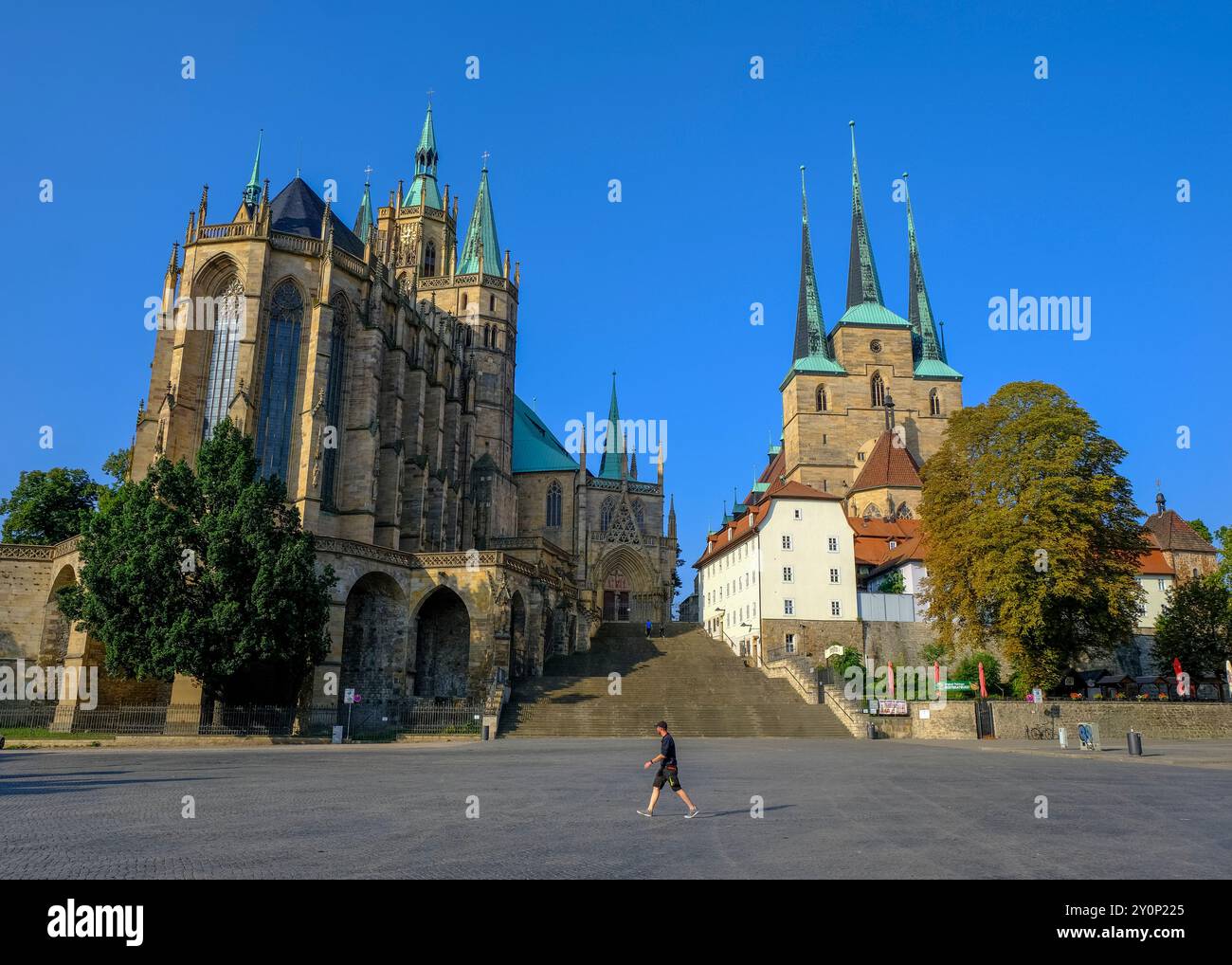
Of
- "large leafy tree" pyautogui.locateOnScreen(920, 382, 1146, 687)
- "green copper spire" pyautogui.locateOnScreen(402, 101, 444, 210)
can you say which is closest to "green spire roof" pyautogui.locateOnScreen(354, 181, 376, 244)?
"green copper spire" pyautogui.locateOnScreen(402, 101, 444, 210)

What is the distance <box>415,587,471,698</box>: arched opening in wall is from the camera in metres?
41.4

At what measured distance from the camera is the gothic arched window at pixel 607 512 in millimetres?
66312

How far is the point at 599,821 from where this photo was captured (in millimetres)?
11305

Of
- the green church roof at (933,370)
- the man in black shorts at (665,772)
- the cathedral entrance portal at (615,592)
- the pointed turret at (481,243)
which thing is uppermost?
the pointed turret at (481,243)

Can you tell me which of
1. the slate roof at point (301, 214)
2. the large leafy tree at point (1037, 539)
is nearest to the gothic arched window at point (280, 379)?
the slate roof at point (301, 214)

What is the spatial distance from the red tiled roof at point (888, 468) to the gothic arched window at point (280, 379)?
4434cm

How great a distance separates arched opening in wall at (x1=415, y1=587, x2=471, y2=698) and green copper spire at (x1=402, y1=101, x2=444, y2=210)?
4662cm

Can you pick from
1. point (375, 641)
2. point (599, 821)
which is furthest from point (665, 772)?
point (375, 641)

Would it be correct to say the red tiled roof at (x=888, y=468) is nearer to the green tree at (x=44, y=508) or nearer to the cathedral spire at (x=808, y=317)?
the cathedral spire at (x=808, y=317)

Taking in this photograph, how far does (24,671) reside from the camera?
36812mm

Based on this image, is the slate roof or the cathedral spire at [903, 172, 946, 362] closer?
the slate roof

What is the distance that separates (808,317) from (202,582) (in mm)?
65548

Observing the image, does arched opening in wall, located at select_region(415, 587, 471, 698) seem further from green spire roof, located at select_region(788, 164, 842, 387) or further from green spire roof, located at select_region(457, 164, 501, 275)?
green spire roof, located at select_region(788, 164, 842, 387)
